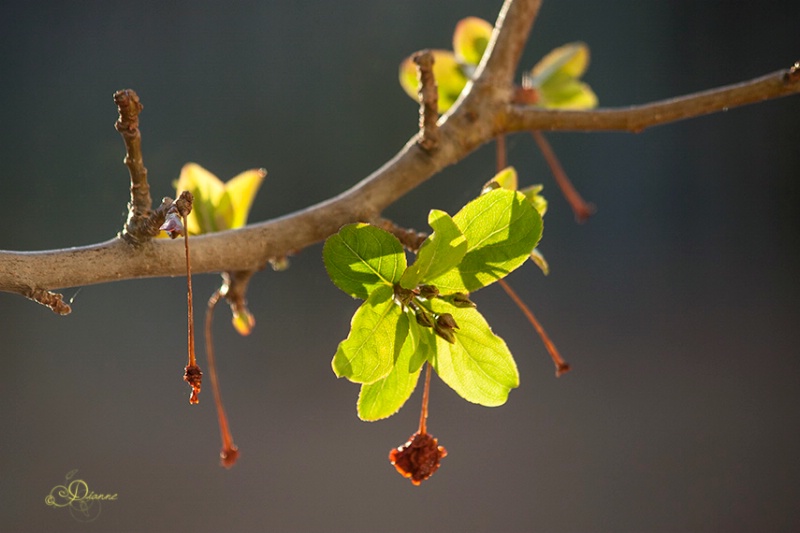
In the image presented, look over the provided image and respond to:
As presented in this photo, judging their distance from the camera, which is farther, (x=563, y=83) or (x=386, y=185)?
(x=563, y=83)

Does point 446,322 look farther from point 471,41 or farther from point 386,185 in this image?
point 471,41

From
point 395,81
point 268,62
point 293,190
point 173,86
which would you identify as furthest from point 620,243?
point 173,86

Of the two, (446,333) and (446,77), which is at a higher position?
(446,77)

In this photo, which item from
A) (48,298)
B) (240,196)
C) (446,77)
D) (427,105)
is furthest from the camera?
(446,77)

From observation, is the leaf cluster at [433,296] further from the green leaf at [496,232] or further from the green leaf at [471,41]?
the green leaf at [471,41]

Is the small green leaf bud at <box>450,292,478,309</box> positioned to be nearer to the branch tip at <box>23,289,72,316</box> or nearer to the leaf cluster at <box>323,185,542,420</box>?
the leaf cluster at <box>323,185,542,420</box>

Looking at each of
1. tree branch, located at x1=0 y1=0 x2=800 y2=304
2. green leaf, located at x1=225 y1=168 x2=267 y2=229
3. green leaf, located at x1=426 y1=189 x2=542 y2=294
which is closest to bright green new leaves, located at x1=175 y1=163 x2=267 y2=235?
green leaf, located at x1=225 y1=168 x2=267 y2=229

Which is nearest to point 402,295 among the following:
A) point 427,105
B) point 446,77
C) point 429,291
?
point 429,291
